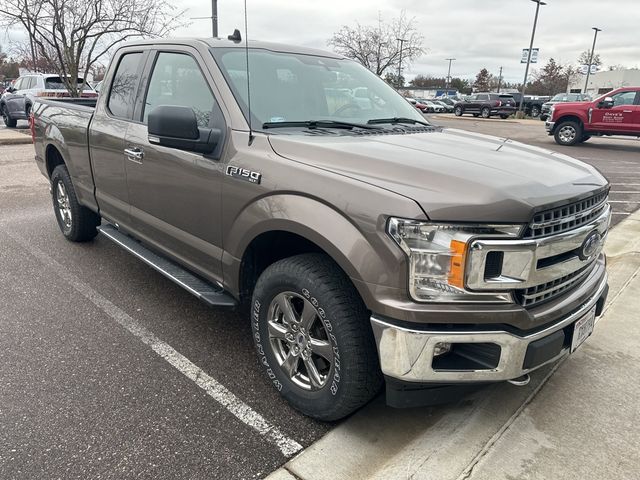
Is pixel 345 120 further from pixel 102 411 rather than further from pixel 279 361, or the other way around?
pixel 102 411

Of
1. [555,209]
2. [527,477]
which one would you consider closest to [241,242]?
[555,209]

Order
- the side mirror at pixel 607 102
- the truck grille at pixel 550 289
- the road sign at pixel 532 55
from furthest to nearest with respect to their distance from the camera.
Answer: the road sign at pixel 532 55
the side mirror at pixel 607 102
the truck grille at pixel 550 289

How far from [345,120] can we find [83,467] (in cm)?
228

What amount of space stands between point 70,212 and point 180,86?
2.46 metres

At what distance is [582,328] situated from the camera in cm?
244

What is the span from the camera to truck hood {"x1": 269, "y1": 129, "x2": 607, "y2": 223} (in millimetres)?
1991

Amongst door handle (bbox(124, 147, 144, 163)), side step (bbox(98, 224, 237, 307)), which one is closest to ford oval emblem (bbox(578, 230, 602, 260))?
side step (bbox(98, 224, 237, 307))

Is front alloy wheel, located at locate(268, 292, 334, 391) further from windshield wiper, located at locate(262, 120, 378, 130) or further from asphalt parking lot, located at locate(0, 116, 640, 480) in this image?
windshield wiper, located at locate(262, 120, 378, 130)

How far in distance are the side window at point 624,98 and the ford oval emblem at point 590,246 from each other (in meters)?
15.1

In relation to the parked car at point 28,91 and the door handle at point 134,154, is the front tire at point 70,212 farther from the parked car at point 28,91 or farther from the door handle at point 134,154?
the parked car at point 28,91

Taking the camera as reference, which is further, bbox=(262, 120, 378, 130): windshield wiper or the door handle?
the door handle

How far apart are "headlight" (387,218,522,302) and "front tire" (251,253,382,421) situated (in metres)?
0.37

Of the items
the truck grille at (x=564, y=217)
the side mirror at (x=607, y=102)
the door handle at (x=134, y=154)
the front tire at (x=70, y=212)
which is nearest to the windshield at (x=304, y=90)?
the door handle at (x=134, y=154)

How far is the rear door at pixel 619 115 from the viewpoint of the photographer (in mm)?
14781
